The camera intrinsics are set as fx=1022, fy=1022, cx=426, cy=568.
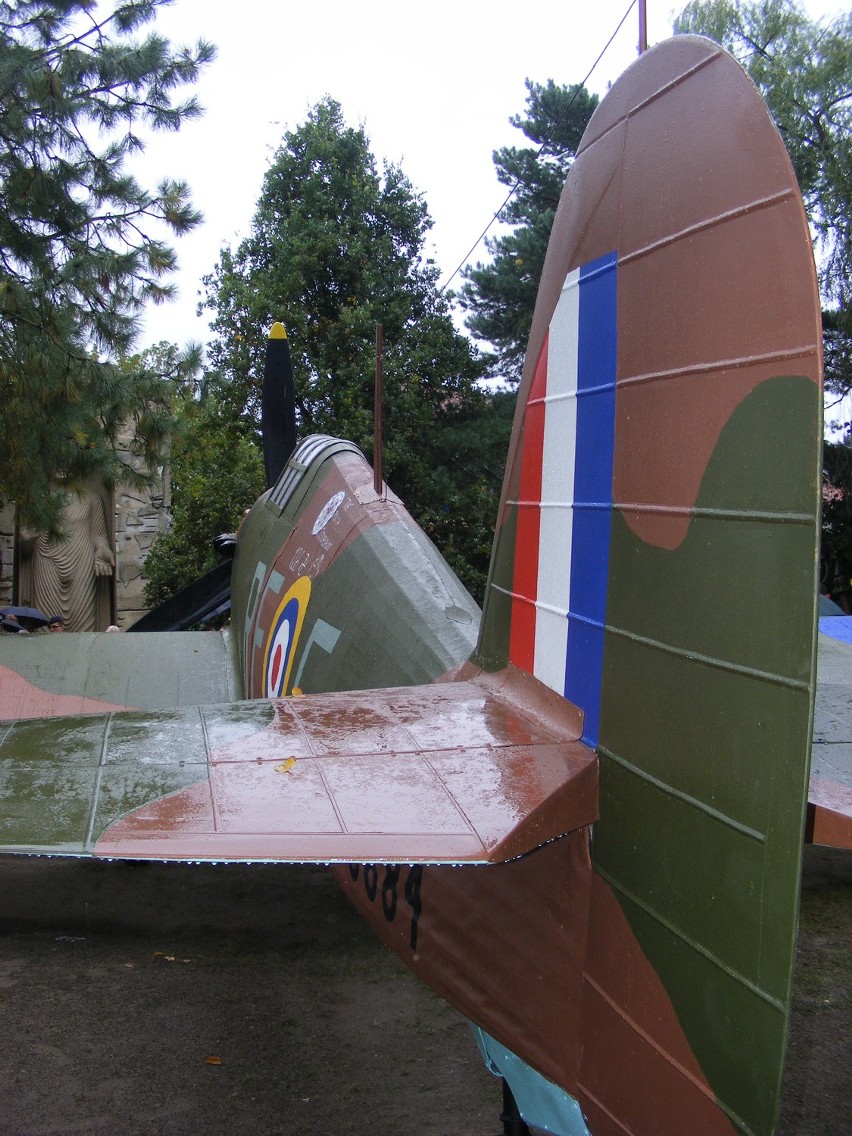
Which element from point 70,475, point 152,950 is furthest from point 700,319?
point 70,475

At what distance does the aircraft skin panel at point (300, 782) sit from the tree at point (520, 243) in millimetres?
12695

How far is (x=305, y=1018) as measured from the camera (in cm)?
388

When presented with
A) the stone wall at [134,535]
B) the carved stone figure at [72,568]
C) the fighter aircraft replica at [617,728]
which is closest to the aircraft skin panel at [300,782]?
the fighter aircraft replica at [617,728]

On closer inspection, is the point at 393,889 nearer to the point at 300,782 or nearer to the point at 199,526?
the point at 300,782

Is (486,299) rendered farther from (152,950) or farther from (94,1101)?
(94,1101)

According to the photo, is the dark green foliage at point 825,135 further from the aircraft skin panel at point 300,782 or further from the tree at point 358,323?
the aircraft skin panel at point 300,782

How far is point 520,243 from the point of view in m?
14.3

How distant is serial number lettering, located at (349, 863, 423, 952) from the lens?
2445mm

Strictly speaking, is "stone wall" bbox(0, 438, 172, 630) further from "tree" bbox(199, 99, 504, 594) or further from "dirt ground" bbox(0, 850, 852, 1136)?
"dirt ground" bbox(0, 850, 852, 1136)

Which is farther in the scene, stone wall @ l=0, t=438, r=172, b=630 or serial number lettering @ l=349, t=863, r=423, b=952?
stone wall @ l=0, t=438, r=172, b=630

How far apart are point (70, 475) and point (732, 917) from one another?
7.32 metres

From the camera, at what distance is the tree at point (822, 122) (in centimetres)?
1299

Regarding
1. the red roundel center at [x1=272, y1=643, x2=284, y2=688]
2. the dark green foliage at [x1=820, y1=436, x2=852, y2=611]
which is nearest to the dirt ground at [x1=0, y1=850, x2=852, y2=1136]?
the red roundel center at [x1=272, y1=643, x2=284, y2=688]

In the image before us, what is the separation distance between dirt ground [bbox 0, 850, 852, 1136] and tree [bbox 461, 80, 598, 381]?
10.6m
